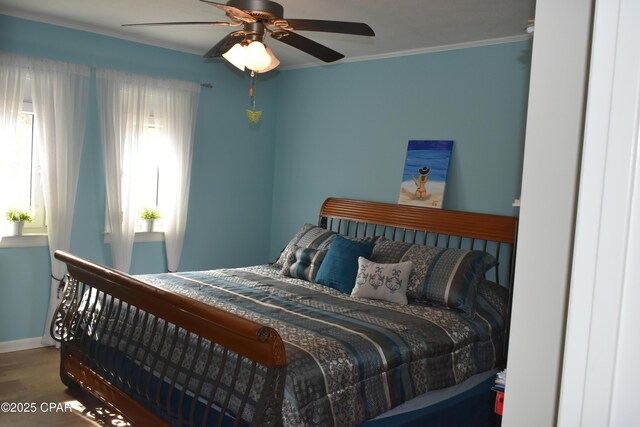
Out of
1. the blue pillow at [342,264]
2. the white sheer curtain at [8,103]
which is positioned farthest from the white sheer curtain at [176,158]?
the blue pillow at [342,264]

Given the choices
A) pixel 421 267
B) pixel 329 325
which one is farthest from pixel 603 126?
pixel 421 267

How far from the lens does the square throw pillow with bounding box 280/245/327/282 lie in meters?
4.15

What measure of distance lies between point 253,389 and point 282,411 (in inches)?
6.9

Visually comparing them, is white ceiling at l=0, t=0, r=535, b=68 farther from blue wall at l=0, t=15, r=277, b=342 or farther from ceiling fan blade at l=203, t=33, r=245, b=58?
ceiling fan blade at l=203, t=33, r=245, b=58

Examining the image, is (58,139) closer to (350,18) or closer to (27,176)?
(27,176)

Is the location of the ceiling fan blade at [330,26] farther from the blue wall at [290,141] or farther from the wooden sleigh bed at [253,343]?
the blue wall at [290,141]

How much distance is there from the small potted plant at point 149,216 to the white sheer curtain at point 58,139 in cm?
67

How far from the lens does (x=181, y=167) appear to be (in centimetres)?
506

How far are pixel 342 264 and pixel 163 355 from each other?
152 cm

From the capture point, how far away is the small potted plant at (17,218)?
13.9 ft

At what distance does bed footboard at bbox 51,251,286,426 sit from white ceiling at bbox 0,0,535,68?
72.4 inches

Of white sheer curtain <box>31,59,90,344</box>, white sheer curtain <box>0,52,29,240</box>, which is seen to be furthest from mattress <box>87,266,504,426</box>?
white sheer curtain <box>0,52,29,240</box>

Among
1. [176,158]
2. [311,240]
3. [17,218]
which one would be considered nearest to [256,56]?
[311,240]

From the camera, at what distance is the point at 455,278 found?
3521 mm
